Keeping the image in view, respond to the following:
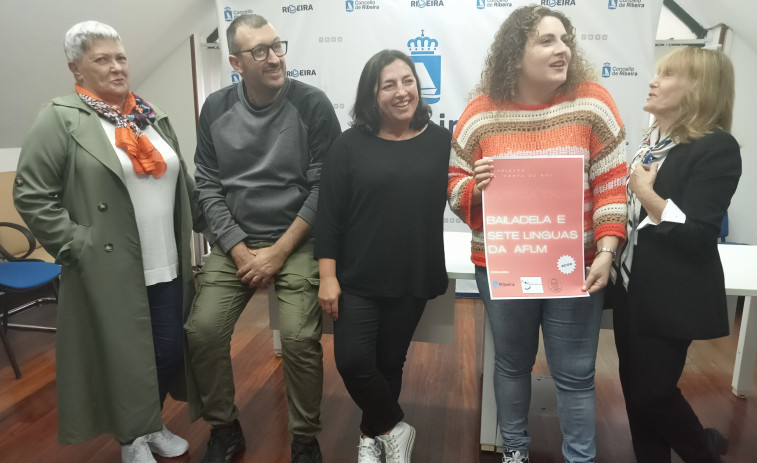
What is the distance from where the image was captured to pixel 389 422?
1.77 meters

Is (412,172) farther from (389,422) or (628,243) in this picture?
(389,422)

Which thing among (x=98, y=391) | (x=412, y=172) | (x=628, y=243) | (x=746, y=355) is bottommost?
(x=746, y=355)

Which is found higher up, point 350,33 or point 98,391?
point 350,33

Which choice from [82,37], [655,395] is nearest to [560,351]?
[655,395]

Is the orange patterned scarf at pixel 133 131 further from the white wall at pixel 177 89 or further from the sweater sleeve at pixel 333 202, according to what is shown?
the white wall at pixel 177 89

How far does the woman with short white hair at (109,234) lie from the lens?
1571 millimetres

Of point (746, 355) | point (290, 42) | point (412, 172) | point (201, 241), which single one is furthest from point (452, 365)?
point (201, 241)

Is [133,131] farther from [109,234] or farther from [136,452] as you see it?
[136,452]

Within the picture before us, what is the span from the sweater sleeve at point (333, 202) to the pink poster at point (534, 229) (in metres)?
0.46

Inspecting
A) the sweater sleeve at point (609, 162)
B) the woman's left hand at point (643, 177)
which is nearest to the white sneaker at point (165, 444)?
the sweater sleeve at point (609, 162)

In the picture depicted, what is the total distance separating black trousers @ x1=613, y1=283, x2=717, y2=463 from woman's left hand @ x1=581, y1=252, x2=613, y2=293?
0.11m

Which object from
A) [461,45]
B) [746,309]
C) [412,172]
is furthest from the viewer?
[461,45]

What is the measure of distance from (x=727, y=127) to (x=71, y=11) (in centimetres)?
338

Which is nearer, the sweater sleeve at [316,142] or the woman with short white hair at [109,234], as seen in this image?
the woman with short white hair at [109,234]
